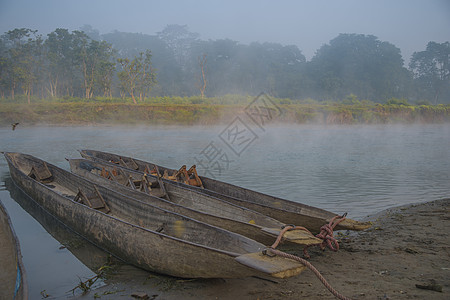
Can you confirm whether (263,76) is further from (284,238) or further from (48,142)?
(284,238)

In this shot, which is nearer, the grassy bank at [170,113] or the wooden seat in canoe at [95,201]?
the wooden seat in canoe at [95,201]

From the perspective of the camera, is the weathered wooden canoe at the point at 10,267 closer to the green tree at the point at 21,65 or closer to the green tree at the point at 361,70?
the green tree at the point at 21,65

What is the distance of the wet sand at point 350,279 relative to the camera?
9.46 feet

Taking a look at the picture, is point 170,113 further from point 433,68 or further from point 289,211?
point 433,68

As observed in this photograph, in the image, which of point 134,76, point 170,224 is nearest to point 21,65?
point 134,76

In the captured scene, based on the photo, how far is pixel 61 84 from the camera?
3869 cm

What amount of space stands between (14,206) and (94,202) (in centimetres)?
283

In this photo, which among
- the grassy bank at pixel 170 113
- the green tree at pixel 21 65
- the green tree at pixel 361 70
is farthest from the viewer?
the green tree at pixel 361 70

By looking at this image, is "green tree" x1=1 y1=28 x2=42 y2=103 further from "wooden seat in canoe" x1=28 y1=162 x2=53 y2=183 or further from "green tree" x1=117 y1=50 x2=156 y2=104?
"wooden seat in canoe" x1=28 y1=162 x2=53 y2=183

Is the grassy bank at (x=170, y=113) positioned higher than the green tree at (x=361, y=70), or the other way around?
the green tree at (x=361, y=70)

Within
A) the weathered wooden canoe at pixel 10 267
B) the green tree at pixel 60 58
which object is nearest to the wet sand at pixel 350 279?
the weathered wooden canoe at pixel 10 267

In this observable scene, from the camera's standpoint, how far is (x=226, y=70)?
47.8 metres

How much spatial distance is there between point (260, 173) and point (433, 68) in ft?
143

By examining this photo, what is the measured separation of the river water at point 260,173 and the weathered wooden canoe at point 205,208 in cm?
93
